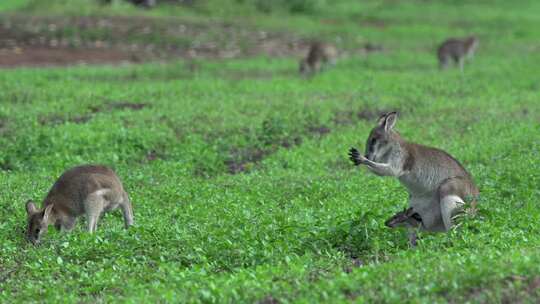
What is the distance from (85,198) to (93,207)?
0.12 m

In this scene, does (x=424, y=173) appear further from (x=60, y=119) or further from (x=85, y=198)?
(x=60, y=119)

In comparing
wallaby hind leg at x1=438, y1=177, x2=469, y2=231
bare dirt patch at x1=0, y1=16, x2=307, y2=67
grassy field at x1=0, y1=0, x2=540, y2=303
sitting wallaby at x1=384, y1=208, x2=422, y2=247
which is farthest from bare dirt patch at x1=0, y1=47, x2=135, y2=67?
wallaby hind leg at x1=438, y1=177, x2=469, y2=231

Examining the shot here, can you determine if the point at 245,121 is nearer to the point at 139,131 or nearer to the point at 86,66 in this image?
the point at 139,131

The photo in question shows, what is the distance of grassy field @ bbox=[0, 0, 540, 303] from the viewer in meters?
7.18

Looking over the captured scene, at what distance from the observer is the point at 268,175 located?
12.5 metres

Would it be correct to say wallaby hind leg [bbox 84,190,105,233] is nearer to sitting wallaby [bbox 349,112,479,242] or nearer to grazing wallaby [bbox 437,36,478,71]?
sitting wallaby [bbox 349,112,479,242]

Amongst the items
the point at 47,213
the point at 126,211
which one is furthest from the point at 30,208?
the point at 126,211

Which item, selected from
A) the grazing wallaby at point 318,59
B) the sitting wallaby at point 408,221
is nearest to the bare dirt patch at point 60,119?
the grazing wallaby at point 318,59

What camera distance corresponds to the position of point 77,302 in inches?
286

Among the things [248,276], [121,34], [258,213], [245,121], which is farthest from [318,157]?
[121,34]

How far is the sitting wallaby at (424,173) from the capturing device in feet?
28.3

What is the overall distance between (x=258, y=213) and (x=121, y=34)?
16317 millimetres

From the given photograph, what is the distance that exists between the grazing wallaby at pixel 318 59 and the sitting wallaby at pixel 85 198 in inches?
461

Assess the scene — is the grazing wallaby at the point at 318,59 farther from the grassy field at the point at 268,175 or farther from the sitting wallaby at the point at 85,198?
the sitting wallaby at the point at 85,198
